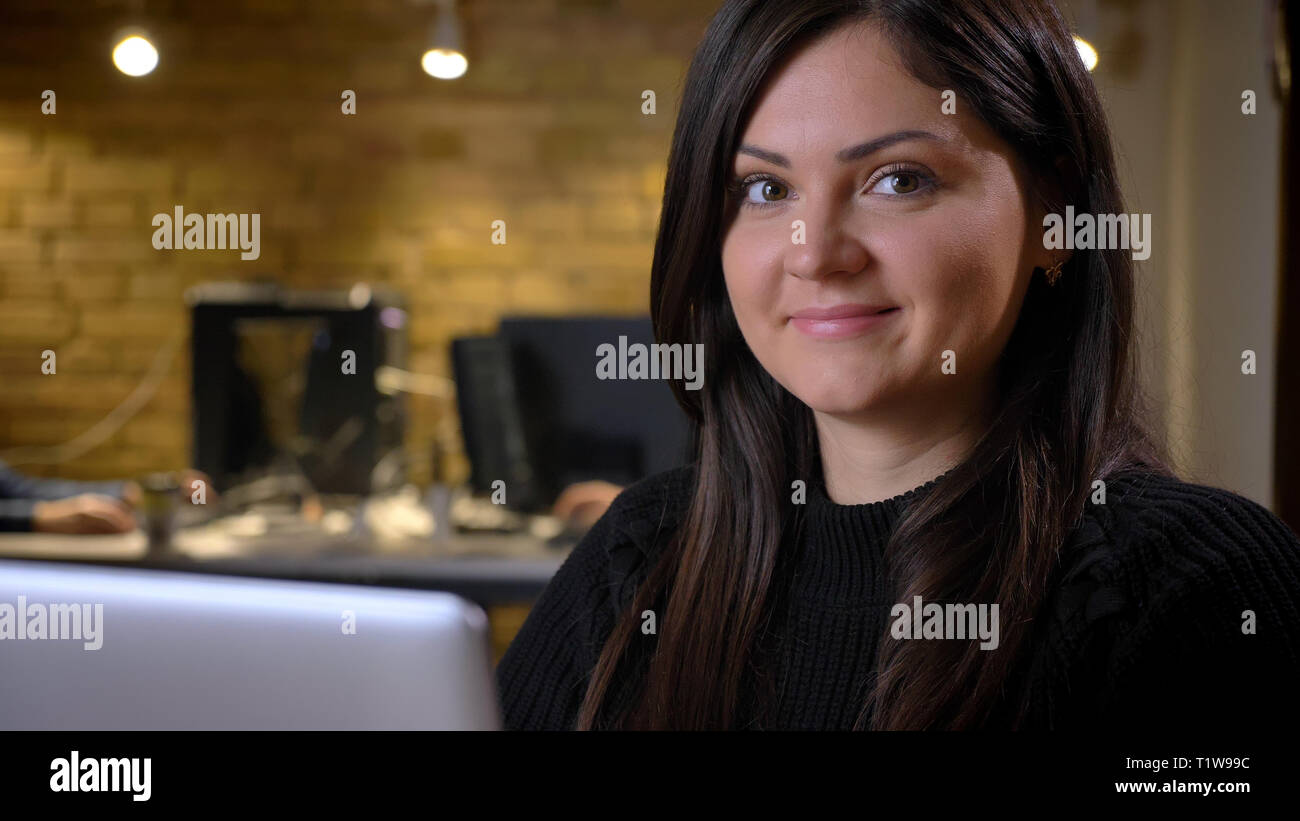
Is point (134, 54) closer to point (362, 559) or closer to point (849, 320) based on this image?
point (362, 559)

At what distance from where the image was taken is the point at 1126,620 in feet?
2.67

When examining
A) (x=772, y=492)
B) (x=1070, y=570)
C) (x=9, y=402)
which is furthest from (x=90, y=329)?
(x=1070, y=570)

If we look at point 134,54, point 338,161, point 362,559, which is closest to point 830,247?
point 362,559

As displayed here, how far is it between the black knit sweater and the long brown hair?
21 millimetres

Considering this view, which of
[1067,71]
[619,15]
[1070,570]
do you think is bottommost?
[1070,570]

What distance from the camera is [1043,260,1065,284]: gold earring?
955 millimetres

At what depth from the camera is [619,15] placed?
402cm

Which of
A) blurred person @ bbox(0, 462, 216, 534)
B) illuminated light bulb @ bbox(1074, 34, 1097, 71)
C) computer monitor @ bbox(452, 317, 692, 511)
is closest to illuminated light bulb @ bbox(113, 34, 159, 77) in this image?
blurred person @ bbox(0, 462, 216, 534)

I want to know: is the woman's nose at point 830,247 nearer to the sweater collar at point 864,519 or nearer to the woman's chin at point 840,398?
the woman's chin at point 840,398

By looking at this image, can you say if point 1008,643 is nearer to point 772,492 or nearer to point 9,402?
point 772,492

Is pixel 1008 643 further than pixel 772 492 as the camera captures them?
No

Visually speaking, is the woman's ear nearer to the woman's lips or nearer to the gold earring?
the gold earring

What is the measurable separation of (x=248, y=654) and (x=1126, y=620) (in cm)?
59

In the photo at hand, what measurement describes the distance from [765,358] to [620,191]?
10.3 ft
